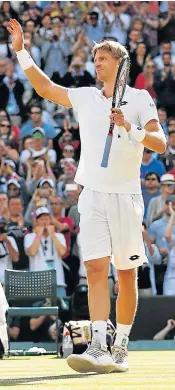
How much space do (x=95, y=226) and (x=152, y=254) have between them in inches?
272

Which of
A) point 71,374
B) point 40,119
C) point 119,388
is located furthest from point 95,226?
point 40,119

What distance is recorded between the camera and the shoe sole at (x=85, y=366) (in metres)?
6.25

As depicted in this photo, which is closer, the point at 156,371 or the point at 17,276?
the point at 156,371

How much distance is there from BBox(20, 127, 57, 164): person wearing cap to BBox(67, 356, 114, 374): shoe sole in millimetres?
9307

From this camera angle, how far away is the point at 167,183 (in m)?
14.5

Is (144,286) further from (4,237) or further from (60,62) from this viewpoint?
(60,62)

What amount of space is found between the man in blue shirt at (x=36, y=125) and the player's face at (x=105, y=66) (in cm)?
958

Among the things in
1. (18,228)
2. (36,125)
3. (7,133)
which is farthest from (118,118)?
(36,125)

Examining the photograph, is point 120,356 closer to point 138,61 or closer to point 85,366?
point 85,366

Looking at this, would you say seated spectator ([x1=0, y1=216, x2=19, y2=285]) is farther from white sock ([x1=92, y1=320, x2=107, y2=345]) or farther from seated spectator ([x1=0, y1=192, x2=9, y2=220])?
white sock ([x1=92, y1=320, x2=107, y2=345])

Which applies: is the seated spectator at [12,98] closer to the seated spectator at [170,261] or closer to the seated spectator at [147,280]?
the seated spectator at [170,261]

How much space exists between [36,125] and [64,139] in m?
0.50

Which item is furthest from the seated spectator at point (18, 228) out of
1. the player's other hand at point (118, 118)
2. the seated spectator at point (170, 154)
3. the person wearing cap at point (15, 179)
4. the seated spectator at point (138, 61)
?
the player's other hand at point (118, 118)

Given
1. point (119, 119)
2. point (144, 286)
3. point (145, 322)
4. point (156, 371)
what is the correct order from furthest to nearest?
1. point (144, 286)
2. point (145, 322)
3. point (156, 371)
4. point (119, 119)
